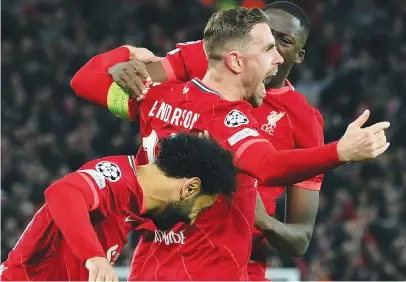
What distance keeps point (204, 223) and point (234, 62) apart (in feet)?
2.05

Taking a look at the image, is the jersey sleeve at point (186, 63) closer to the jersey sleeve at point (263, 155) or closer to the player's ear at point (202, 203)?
the jersey sleeve at point (263, 155)

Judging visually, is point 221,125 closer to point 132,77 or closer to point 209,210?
point 209,210

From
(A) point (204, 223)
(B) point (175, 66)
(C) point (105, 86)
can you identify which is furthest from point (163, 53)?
(A) point (204, 223)

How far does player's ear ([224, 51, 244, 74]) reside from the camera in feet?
13.6

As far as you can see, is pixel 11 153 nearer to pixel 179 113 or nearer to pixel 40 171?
pixel 40 171

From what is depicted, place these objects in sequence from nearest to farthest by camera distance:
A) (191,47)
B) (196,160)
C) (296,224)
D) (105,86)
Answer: (196,160) → (105,86) → (191,47) → (296,224)

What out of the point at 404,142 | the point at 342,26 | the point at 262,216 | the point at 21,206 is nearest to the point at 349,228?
the point at 404,142

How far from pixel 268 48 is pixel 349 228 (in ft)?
21.1

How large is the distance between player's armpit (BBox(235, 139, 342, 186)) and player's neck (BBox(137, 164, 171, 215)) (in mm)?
283

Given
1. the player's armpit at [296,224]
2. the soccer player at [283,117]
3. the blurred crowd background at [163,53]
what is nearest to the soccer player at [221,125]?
the soccer player at [283,117]

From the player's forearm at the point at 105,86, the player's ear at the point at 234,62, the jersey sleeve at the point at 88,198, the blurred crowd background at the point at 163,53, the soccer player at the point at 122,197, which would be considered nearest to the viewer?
the jersey sleeve at the point at 88,198

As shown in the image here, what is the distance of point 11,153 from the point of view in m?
11.5

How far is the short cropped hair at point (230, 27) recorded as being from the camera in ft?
13.6

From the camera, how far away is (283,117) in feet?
16.0
